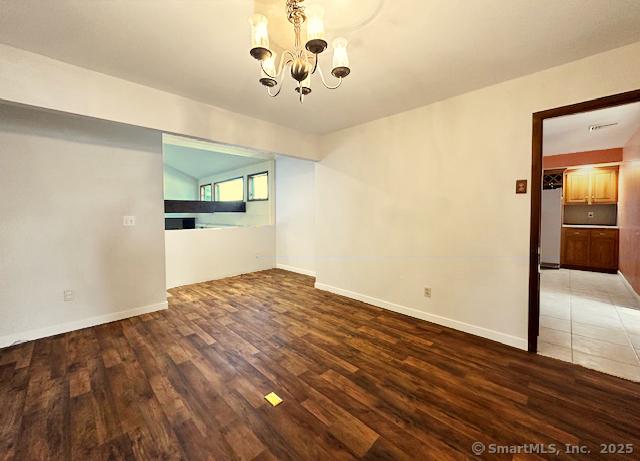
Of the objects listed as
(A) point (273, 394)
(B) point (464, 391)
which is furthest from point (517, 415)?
(A) point (273, 394)

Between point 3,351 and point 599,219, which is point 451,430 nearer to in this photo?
point 3,351

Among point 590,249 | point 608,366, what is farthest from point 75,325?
point 590,249

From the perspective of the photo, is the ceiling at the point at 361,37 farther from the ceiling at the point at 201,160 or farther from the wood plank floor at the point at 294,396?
the ceiling at the point at 201,160

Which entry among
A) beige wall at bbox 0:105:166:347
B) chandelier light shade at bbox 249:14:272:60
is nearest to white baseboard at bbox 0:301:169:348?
beige wall at bbox 0:105:166:347

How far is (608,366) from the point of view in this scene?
2.15 metres

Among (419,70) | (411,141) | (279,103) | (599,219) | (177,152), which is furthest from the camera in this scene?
(177,152)

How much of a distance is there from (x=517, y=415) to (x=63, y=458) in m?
2.66

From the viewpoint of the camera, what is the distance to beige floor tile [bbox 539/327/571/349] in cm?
254

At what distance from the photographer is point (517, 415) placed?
63.9 inches

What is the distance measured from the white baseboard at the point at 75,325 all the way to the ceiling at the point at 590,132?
5169 millimetres

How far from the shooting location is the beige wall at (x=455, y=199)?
236 centimetres

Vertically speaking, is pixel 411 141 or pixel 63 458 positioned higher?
pixel 411 141

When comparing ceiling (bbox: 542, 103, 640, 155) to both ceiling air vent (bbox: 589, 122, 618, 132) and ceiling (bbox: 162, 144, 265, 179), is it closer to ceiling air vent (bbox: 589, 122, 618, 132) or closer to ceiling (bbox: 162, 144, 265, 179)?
ceiling air vent (bbox: 589, 122, 618, 132)

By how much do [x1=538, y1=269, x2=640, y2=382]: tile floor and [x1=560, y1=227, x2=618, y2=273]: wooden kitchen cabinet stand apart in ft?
2.80
